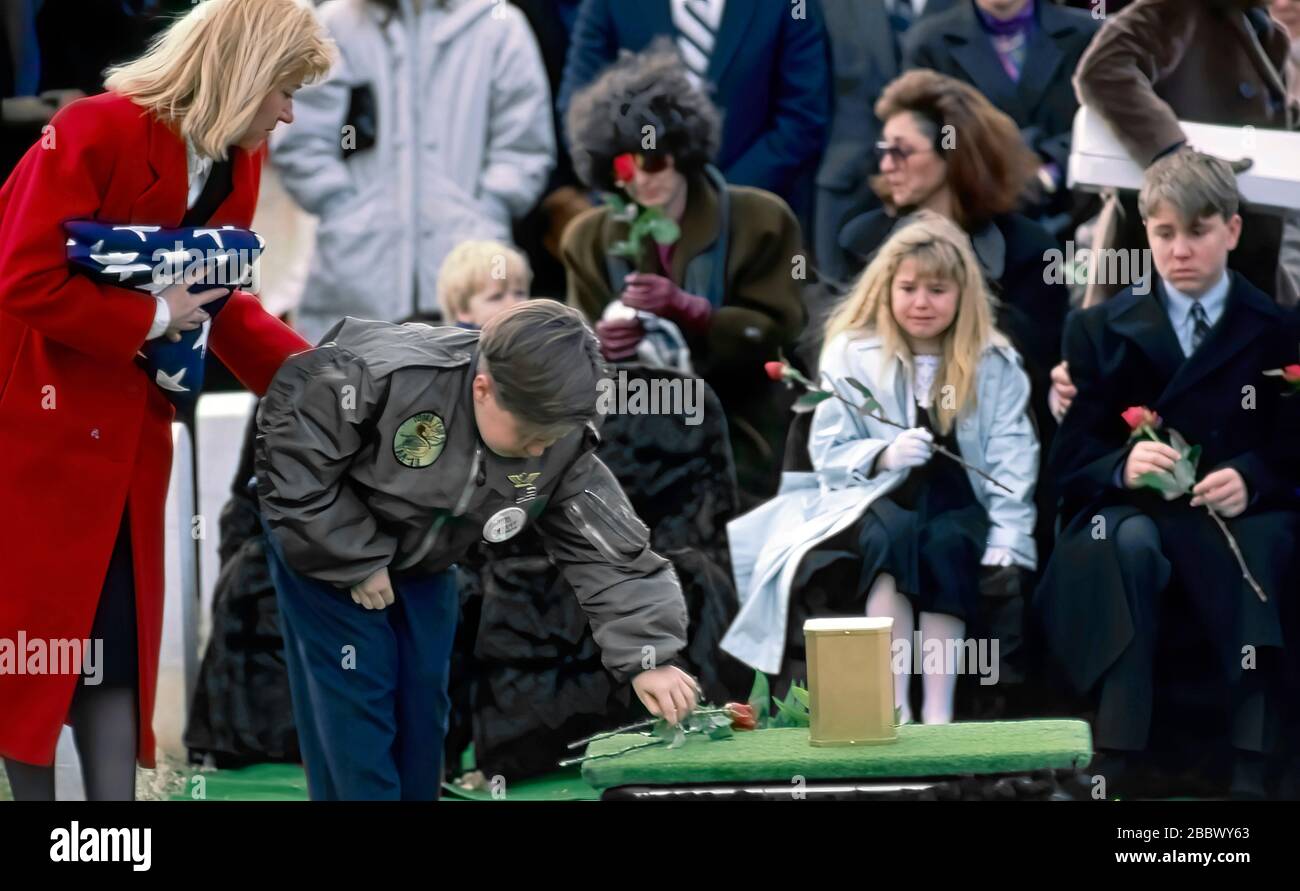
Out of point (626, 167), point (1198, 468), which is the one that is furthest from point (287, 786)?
point (1198, 468)

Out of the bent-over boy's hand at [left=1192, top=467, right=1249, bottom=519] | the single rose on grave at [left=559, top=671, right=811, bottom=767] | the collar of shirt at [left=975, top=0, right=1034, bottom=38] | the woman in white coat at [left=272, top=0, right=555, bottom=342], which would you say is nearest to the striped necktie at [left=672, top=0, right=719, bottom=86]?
the woman in white coat at [left=272, top=0, right=555, bottom=342]

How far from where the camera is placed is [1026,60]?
5.52 metres

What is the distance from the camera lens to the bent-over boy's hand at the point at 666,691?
359 centimetres

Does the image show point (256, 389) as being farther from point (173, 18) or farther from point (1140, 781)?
point (1140, 781)

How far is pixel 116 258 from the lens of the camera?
3607 mm

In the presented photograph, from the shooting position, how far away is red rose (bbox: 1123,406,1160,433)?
5156 millimetres

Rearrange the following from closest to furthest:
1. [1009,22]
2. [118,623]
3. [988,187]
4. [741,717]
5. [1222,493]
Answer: [118,623] → [741,717] → [1222,493] → [988,187] → [1009,22]

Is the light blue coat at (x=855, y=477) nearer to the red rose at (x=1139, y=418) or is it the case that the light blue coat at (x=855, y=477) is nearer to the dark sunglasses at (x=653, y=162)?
the red rose at (x=1139, y=418)

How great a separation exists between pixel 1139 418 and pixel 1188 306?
13.4 inches

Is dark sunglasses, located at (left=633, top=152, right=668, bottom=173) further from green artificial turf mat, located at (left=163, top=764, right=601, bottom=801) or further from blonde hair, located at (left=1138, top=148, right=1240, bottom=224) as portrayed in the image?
green artificial turf mat, located at (left=163, top=764, right=601, bottom=801)

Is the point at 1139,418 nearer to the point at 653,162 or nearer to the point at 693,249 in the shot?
A: the point at 693,249

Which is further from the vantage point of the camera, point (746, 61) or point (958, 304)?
point (746, 61)

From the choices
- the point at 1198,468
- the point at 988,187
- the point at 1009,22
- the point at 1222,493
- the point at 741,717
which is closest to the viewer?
the point at 741,717
